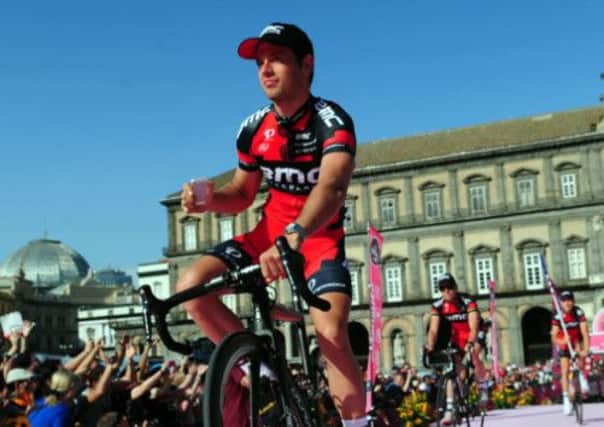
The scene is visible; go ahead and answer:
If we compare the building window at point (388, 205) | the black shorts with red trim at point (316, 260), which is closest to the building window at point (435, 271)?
the building window at point (388, 205)

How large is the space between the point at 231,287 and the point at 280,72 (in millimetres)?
1310

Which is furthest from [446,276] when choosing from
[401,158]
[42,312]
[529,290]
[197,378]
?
[42,312]

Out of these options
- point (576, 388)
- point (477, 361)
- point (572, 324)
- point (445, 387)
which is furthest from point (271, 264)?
point (572, 324)

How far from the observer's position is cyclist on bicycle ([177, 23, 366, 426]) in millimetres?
4324

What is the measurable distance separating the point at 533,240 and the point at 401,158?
11546mm

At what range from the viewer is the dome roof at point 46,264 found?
143m

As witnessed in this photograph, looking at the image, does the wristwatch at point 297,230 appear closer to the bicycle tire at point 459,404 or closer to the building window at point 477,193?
the bicycle tire at point 459,404

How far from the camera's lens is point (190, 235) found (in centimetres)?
6881

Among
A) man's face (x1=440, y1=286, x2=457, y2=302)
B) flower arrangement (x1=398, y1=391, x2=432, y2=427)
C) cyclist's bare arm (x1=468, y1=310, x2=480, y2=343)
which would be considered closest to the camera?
cyclist's bare arm (x1=468, y1=310, x2=480, y2=343)

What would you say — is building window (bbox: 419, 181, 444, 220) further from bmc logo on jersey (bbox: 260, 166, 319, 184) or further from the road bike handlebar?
the road bike handlebar

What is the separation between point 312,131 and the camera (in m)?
4.61

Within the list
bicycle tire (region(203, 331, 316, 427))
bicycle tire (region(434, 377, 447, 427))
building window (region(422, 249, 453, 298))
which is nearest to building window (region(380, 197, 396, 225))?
building window (region(422, 249, 453, 298))

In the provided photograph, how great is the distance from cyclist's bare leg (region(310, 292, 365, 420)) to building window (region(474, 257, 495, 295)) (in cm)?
5517

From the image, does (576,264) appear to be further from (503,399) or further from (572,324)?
(572,324)
